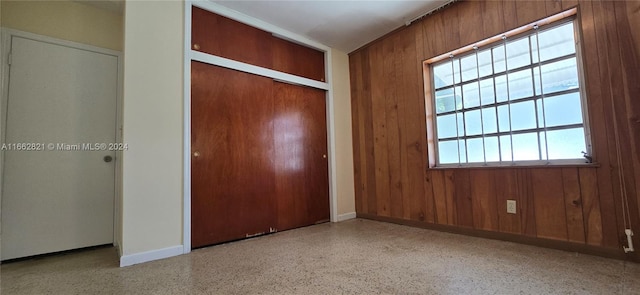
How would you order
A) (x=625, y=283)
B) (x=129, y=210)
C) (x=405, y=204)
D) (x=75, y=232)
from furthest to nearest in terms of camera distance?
(x=405, y=204), (x=75, y=232), (x=129, y=210), (x=625, y=283)

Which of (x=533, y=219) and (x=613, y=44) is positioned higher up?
(x=613, y=44)

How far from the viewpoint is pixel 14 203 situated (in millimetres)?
2160

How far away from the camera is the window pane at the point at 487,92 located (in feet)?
8.17

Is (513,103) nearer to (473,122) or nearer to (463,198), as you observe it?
(473,122)

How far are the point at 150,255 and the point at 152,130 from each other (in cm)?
97

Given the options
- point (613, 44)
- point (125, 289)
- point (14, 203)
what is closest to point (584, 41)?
point (613, 44)

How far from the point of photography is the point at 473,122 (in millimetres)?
2621

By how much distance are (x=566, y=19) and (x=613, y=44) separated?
39 centimetres

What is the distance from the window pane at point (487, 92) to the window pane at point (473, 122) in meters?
0.13

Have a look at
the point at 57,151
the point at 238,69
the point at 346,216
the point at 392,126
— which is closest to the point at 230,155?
the point at 238,69

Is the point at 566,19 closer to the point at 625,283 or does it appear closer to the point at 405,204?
the point at 625,283

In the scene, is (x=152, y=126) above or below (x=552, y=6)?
below

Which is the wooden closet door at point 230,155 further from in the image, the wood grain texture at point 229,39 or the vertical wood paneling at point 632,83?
the vertical wood paneling at point 632,83

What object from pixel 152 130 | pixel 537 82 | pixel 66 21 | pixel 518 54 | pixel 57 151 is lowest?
pixel 57 151
